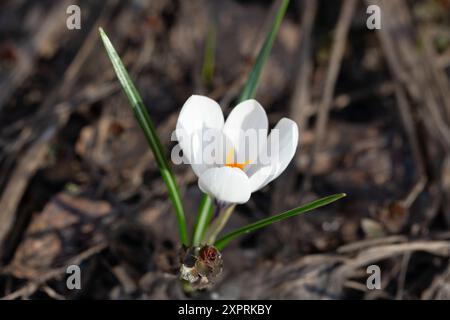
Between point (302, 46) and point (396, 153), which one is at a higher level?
point (302, 46)

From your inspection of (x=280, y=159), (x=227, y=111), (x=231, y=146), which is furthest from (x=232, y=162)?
Result: (x=227, y=111)

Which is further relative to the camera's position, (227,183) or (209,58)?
(209,58)

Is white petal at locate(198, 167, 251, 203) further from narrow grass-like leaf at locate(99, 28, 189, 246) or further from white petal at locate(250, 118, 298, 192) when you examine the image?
narrow grass-like leaf at locate(99, 28, 189, 246)

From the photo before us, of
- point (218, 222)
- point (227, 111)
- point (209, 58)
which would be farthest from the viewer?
point (209, 58)

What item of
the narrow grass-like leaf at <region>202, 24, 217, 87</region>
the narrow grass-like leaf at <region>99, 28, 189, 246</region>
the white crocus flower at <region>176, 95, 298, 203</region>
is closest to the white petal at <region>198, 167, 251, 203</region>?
the white crocus flower at <region>176, 95, 298, 203</region>

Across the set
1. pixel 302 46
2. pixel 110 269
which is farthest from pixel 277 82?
pixel 110 269

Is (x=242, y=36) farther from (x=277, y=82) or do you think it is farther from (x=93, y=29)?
(x=93, y=29)

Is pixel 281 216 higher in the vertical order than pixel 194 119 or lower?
lower

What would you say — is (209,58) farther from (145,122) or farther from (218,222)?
(218,222)
